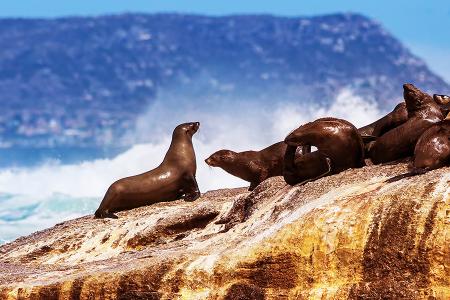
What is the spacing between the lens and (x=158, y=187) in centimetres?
1261

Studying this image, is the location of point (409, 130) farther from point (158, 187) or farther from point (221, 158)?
point (158, 187)

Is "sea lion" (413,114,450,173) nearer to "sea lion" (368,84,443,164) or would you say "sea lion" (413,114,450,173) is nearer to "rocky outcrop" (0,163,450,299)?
"rocky outcrop" (0,163,450,299)

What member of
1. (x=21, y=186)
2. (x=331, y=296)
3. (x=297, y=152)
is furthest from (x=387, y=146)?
(x=21, y=186)

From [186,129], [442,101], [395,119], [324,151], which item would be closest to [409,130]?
[324,151]

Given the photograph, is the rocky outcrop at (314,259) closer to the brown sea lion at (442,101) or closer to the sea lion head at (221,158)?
the brown sea lion at (442,101)

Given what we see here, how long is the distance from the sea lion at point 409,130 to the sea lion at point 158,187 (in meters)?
2.98

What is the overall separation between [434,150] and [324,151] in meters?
1.77

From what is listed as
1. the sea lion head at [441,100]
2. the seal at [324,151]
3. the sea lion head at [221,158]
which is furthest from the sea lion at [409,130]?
the sea lion head at [221,158]

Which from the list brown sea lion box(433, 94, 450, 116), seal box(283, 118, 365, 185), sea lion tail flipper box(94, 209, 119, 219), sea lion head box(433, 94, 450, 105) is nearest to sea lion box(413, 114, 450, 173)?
seal box(283, 118, 365, 185)

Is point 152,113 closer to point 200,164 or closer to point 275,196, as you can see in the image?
point 200,164

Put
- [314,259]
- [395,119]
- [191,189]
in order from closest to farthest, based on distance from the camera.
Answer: [314,259] → [395,119] → [191,189]

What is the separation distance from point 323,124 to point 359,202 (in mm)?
2615

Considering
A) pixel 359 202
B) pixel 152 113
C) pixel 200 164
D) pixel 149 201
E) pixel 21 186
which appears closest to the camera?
pixel 359 202

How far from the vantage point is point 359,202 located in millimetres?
7473
